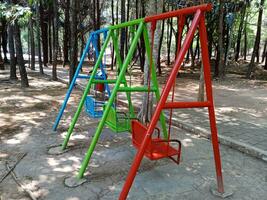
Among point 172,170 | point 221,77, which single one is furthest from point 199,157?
point 221,77

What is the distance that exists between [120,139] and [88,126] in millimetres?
1106

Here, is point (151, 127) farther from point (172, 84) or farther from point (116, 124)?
point (116, 124)

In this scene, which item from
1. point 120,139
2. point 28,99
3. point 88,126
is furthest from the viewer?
point 28,99

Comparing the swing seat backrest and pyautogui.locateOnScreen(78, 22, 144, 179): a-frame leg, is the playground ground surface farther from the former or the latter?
the swing seat backrest

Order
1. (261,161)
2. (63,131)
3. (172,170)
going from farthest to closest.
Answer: (63,131) < (261,161) < (172,170)

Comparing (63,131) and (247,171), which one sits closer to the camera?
(247,171)

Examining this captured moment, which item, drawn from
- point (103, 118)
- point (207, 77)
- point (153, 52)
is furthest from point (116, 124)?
point (153, 52)

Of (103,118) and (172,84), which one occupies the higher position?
(172,84)

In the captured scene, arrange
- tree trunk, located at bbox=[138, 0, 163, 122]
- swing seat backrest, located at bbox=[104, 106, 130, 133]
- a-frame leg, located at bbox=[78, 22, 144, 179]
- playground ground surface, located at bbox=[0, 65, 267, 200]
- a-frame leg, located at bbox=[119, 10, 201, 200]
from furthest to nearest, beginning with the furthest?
tree trunk, located at bbox=[138, 0, 163, 122], swing seat backrest, located at bbox=[104, 106, 130, 133], a-frame leg, located at bbox=[78, 22, 144, 179], playground ground surface, located at bbox=[0, 65, 267, 200], a-frame leg, located at bbox=[119, 10, 201, 200]

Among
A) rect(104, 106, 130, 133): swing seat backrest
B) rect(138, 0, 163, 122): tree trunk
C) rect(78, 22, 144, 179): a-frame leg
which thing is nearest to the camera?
rect(78, 22, 144, 179): a-frame leg

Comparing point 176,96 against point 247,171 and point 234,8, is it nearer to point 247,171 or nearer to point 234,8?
point 247,171

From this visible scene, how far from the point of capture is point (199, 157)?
4.73m

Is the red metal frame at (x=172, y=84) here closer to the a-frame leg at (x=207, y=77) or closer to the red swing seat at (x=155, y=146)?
the a-frame leg at (x=207, y=77)

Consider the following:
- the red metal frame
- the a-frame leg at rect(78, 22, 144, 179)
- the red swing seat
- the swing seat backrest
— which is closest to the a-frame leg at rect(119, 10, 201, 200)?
the red metal frame
